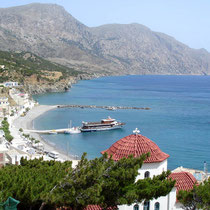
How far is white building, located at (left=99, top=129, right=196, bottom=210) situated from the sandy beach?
24.5 meters

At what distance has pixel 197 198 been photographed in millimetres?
12680

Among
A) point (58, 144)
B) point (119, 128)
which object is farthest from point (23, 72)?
point (58, 144)

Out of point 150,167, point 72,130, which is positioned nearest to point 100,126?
point 72,130

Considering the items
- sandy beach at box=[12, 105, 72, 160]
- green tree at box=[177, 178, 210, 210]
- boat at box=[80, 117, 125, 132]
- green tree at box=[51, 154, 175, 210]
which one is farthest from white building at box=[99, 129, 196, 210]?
boat at box=[80, 117, 125, 132]

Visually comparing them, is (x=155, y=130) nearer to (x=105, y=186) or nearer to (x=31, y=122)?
(x=31, y=122)

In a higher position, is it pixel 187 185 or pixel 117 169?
pixel 117 169

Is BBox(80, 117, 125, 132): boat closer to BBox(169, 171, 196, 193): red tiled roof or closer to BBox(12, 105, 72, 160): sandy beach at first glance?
BBox(12, 105, 72, 160): sandy beach

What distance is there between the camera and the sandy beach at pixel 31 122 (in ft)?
142

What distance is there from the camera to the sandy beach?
43.2 meters

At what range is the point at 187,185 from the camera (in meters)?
14.8

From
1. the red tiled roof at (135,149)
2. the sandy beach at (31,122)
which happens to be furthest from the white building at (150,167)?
the sandy beach at (31,122)

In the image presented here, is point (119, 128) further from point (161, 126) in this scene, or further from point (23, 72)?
point (23, 72)

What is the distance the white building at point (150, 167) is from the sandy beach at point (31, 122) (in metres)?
A: 24.5

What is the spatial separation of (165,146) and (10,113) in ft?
104
